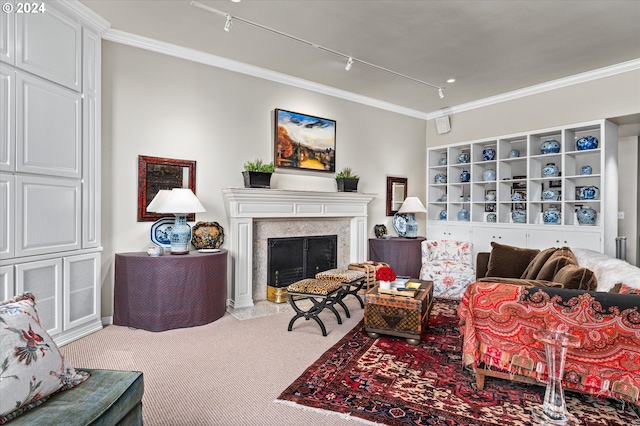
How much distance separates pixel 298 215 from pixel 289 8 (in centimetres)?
238

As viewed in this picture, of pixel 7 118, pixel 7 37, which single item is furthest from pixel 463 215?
pixel 7 37

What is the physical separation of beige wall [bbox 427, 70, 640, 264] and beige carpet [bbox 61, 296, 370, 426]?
373cm

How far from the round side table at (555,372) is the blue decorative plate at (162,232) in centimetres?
335

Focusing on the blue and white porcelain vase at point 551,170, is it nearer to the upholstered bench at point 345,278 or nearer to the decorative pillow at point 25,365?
the upholstered bench at point 345,278

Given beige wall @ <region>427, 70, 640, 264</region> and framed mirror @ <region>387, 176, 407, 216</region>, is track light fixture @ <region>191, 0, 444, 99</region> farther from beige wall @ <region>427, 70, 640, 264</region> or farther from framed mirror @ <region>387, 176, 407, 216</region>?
framed mirror @ <region>387, 176, 407, 216</region>

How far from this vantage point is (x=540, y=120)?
15.9 ft

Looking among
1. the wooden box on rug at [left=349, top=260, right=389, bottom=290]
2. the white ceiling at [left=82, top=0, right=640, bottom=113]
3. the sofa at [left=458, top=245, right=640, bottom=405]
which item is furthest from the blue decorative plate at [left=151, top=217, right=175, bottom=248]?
the sofa at [left=458, top=245, right=640, bottom=405]

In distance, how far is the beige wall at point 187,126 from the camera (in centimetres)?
347

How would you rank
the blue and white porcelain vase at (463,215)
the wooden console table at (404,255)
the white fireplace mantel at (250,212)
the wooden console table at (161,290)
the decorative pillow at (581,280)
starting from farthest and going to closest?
the blue and white porcelain vase at (463,215) < the wooden console table at (404,255) < the white fireplace mantel at (250,212) < the wooden console table at (161,290) < the decorative pillow at (581,280)

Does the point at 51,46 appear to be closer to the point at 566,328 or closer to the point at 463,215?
the point at 566,328

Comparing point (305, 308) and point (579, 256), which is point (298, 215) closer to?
point (305, 308)

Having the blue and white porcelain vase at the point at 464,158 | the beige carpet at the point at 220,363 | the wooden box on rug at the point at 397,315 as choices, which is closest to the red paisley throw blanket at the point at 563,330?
the wooden box on rug at the point at 397,315

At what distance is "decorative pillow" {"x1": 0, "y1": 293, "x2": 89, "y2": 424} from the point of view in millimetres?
1152

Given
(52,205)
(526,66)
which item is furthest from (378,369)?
(526,66)
